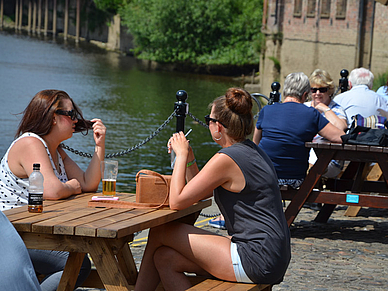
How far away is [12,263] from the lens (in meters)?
1.83

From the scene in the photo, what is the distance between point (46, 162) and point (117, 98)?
76.7 ft

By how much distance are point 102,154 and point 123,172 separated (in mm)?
8267

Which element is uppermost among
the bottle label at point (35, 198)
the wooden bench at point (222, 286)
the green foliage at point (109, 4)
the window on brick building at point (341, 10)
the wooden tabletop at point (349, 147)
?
the green foliage at point (109, 4)

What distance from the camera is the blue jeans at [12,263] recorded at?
181cm

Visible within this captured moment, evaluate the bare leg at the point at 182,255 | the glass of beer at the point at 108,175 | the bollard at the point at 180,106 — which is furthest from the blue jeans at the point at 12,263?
the bollard at the point at 180,106

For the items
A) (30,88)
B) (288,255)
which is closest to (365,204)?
(288,255)

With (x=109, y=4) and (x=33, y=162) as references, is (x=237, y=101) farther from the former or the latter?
(x=109, y=4)

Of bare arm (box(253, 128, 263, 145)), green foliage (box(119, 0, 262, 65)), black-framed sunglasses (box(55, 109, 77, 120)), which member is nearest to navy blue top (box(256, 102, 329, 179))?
bare arm (box(253, 128, 263, 145))

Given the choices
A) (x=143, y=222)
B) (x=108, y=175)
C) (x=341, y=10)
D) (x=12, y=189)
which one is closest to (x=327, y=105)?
(x=108, y=175)

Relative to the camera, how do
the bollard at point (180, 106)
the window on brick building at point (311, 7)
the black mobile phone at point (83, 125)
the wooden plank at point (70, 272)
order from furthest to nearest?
the window on brick building at point (311, 7) → the bollard at point (180, 106) → the black mobile phone at point (83, 125) → the wooden plank at point (70, 272)

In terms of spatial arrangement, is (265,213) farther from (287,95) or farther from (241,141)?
(287,95)

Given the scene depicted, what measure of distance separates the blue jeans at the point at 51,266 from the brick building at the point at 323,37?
23329 mm

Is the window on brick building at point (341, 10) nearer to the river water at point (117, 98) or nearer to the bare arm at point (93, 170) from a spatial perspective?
the river water at point (117, 98)

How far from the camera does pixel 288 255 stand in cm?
348
